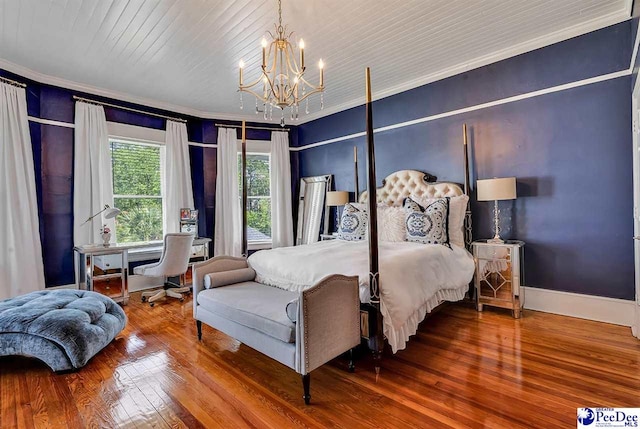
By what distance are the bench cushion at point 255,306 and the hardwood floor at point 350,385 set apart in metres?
0.38

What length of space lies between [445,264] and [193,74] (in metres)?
3.71

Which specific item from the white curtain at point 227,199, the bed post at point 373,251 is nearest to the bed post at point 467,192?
the bed post at point 373,251

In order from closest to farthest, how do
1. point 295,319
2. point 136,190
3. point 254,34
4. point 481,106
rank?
point 295,319
point 254,34
point 481,106
point 136,190

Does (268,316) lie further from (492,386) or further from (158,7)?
(158,7)

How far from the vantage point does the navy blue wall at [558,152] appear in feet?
9.66

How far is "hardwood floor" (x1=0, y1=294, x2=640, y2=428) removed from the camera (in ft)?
5.80

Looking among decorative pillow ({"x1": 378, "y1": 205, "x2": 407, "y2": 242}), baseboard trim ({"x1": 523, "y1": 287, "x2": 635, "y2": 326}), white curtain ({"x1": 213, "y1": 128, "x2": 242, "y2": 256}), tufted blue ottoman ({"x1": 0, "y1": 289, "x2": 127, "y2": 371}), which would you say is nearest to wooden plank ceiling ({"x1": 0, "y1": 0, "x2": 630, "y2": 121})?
white curtain ({"x1": 213, "y1": 128, "x2": 242, "y2": 256})

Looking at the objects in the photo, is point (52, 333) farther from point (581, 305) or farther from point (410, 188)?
point (581, 305)

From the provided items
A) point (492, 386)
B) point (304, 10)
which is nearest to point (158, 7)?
point (304, 10)

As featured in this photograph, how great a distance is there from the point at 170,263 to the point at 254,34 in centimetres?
287

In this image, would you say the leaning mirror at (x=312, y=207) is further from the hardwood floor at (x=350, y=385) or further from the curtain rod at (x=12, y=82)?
the curtain rod at (x=12, y=82)

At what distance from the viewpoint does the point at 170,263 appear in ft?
13.1

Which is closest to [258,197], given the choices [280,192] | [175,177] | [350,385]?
→ [280,192]

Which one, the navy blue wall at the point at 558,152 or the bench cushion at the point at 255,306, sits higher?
the navy blue wall at the point at 558,152
